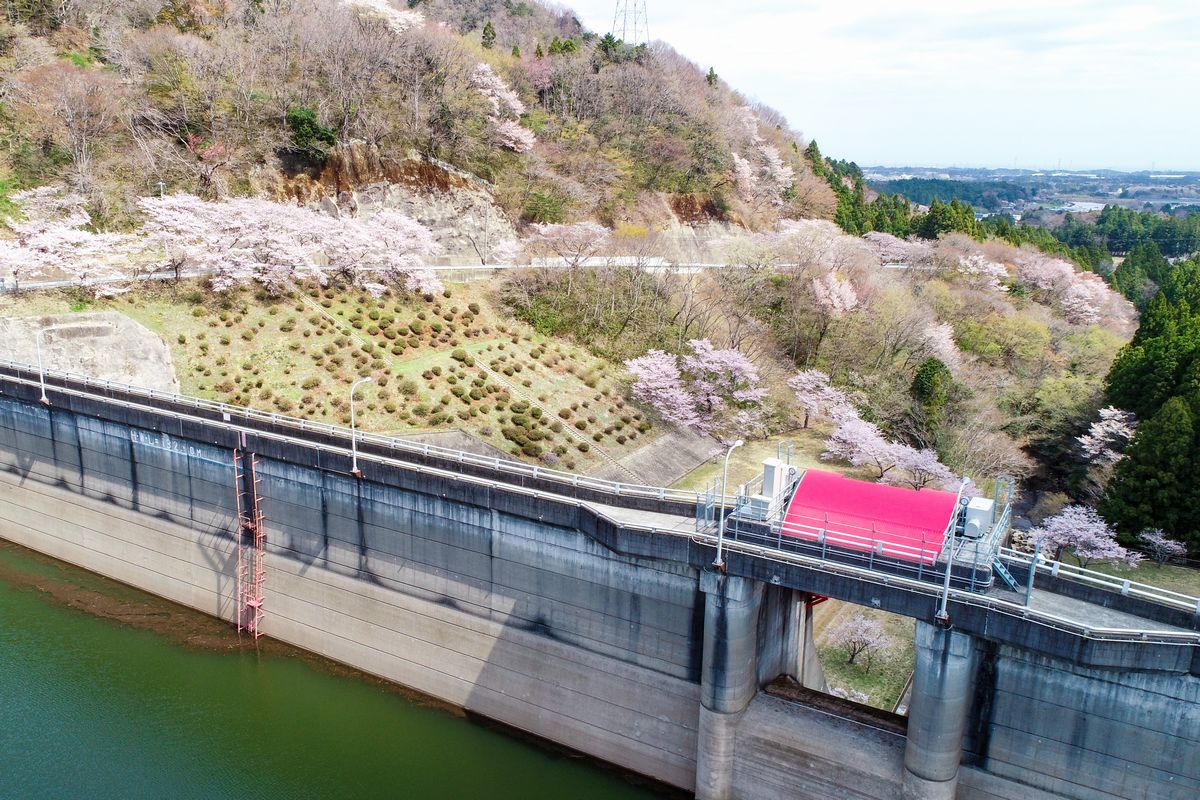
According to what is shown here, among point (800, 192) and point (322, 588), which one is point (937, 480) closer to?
point (322, 588)

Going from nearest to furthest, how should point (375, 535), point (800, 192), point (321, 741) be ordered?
point (321, 741)
point (375, 535)
point (800, 192)

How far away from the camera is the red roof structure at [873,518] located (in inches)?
786

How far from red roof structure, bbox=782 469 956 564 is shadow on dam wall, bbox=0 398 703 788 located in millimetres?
3748

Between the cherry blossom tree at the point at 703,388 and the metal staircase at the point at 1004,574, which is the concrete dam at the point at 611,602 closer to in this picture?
the metal staircase at the point at 1004,574

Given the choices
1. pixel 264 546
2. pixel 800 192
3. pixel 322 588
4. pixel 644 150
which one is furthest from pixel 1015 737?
pixel 800 192

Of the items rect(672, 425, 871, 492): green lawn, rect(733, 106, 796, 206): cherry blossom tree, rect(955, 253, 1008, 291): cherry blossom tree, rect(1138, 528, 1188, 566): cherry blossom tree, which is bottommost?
rect(672, 425, 871, 492): green lawn

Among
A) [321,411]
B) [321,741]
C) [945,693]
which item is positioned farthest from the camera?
[321,411]

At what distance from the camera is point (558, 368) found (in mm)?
49469

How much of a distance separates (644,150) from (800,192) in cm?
2060

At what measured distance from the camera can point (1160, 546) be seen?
33094mm

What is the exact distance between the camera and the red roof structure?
20.0m

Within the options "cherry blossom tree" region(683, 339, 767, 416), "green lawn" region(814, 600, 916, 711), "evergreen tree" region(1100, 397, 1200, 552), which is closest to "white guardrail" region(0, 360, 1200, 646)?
"green lawn" region(814, 600, 916, 711)

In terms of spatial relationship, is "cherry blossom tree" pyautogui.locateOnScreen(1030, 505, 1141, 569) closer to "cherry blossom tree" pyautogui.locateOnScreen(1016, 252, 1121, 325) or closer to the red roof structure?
the red roof structure

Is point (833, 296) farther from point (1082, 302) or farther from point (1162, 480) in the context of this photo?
point (1162, 480)
